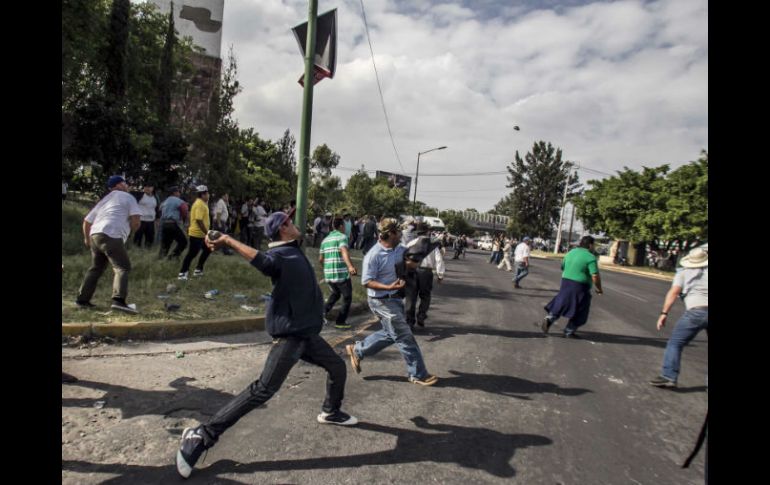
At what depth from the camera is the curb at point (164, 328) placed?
5031 millimetres

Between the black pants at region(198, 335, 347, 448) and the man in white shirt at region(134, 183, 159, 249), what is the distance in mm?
6707

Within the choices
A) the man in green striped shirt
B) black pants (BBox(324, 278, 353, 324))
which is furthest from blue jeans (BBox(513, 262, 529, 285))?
the man in green striped shirt

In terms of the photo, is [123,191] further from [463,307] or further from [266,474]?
[463,307]

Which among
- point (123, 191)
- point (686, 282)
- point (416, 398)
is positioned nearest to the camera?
point (416, 398)

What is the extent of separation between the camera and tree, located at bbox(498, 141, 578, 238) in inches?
2682

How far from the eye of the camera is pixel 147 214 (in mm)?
9477

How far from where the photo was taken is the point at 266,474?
2.74 m

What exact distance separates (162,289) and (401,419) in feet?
16.8

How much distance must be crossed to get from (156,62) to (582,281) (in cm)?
2576

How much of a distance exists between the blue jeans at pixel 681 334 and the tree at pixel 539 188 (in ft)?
221

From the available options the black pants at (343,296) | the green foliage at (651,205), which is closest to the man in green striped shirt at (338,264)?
the black pants at (343,296)
